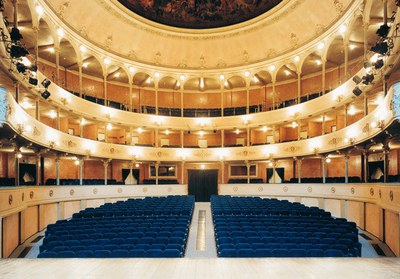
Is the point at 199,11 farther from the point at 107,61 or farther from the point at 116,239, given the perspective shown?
the point at 116,239

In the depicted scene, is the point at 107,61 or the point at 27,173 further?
the point at 107,61

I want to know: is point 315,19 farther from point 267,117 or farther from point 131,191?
point 131,191

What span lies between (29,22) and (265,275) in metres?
20.5

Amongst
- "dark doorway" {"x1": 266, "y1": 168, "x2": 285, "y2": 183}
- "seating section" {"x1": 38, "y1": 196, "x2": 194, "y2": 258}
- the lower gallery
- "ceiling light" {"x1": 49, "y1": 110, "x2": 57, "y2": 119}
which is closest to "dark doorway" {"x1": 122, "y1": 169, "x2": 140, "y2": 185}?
the lower gallery

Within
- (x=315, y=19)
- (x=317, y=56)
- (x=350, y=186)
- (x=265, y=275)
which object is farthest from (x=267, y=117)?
(x=265, y=275)

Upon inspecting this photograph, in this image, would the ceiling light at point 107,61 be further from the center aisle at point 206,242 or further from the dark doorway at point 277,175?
the dark doorway at point 277,175

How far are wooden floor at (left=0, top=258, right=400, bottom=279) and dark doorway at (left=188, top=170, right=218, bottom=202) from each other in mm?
25677

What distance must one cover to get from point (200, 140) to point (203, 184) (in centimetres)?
464

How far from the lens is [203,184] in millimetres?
34000

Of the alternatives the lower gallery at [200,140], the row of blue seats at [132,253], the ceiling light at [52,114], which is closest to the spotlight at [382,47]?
the lower gallery at [200,140]

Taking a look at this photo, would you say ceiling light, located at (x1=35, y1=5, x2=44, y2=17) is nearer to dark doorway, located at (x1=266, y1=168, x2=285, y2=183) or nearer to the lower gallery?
the lower gallery

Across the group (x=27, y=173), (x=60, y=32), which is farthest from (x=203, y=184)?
(x=60, y=32)

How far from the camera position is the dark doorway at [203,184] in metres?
33.8

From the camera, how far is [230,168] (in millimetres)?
34000
